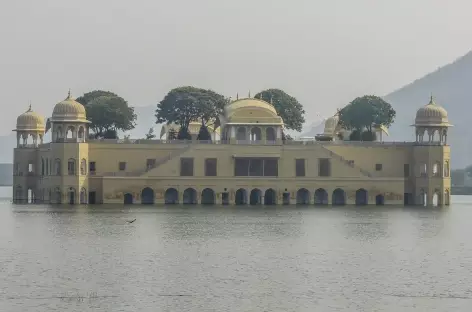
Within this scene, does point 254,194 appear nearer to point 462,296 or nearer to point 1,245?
point 1,245

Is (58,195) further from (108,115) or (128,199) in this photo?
(108,115)

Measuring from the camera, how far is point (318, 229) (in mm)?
67750

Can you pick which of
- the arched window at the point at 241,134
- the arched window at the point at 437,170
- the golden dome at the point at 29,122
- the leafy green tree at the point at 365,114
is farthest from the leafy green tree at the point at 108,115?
the arched window at the point at 437,170

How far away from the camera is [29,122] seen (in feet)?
352

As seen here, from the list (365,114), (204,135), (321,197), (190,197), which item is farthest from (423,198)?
(204,135)

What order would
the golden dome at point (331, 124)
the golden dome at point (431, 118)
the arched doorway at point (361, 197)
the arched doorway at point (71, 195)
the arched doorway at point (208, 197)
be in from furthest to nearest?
1. the golden dome at point (331, 124)
2. the golden dome at point (431, 118)
3. the arched doorway at point (361, 197)
4. the arched doorway at point (208, 197)
5. the arched doorway at point (71, 195)

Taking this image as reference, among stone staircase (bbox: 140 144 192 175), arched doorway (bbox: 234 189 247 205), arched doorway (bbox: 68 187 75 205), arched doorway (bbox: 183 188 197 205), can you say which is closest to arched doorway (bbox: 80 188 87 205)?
arched doorway (bbox: 68 187 75 205)

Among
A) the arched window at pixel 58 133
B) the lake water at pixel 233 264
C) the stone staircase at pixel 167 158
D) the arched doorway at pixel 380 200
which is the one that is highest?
the arched window at pixel 58 133

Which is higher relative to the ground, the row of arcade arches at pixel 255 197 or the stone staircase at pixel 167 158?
the stone staircase at pixel 167 158

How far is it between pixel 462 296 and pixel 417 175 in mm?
60400

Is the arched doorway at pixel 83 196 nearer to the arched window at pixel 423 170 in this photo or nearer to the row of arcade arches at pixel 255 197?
the row of arcade arches at pixel 255 197

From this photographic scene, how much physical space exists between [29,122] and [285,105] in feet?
76.3

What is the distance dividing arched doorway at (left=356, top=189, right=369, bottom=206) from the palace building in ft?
0.34

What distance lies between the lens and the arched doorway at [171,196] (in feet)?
321
